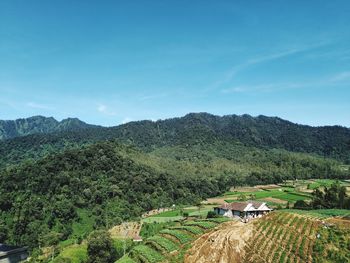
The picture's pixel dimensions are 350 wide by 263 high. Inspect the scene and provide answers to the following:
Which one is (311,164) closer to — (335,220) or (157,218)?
(157,218)

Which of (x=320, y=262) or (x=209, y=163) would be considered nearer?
(x=320, y=262)

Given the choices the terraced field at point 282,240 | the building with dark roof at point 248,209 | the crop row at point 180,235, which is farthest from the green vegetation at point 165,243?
the building with dark roof at point 248,209

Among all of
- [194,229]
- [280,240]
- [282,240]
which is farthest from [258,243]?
[194,229]

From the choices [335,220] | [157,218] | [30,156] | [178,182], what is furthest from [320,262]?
[30,156]

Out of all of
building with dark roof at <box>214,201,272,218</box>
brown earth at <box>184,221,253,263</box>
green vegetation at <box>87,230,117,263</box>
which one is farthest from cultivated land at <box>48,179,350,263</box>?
building with dark roof at <box>214,201,272,218</box>

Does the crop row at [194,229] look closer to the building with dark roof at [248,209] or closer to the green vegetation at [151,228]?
the green vegetation at [151,228]
